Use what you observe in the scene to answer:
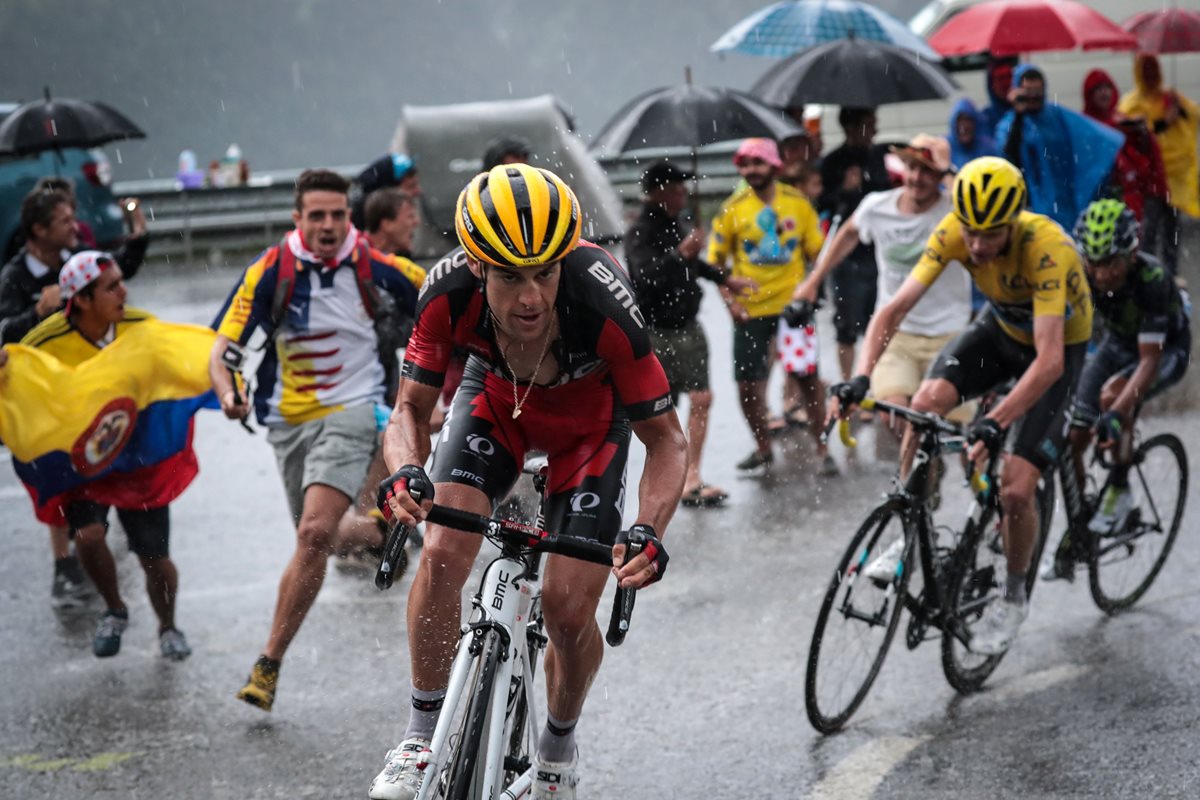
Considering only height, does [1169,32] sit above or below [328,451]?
above

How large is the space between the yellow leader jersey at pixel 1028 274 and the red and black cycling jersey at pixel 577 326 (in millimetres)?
2358

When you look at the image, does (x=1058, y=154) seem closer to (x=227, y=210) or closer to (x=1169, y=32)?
(x=1169, y=32)

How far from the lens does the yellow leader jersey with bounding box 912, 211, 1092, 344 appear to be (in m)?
6.06

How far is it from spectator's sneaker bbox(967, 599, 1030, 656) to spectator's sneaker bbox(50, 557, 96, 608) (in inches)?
170

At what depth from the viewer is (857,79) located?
10805 millimetres

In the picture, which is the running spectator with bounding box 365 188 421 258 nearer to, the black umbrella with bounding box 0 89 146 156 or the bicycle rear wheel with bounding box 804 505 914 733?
the bicycle rear wheel with bounding box 804 505 914 733

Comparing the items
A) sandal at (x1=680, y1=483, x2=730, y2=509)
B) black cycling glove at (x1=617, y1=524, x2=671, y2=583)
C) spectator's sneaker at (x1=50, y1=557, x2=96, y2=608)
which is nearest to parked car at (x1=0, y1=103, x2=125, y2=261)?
spectator's sneaker at (x1=50, y1=557, x2=96, y2=608)

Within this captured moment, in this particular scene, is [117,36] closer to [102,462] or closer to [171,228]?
[171,228]

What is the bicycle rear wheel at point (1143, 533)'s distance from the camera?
22.6 feet

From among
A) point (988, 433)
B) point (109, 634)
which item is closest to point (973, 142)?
point (988, 433)

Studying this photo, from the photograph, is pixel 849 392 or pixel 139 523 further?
pixel 139 523

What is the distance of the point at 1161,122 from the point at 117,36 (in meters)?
42.6

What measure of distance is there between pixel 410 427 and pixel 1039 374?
2.74 m

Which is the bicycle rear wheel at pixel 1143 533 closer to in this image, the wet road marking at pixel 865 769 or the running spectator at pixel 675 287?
the wet road marking at pixel 865 769
